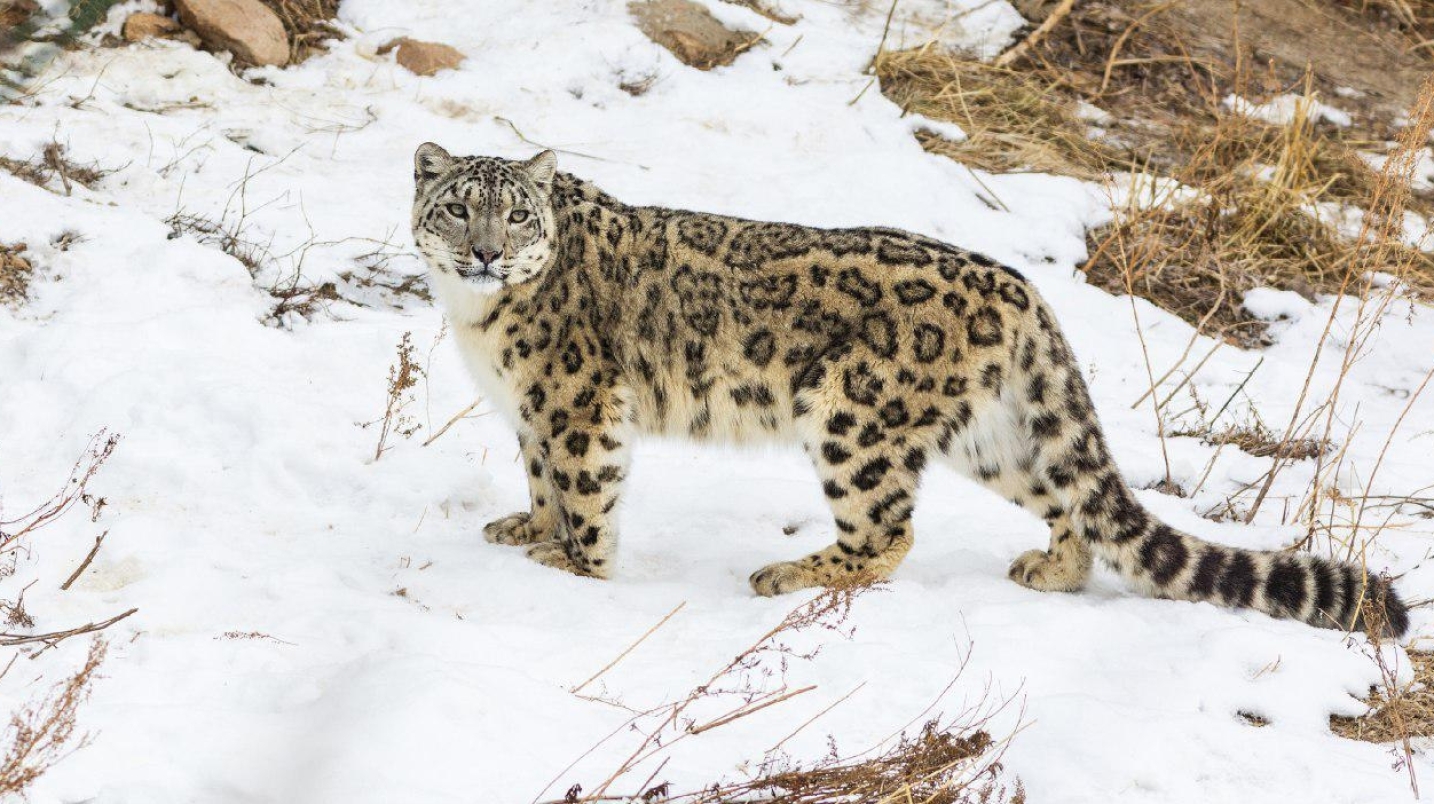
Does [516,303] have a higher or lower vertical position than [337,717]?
higher

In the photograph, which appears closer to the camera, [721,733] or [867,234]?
[721,733]

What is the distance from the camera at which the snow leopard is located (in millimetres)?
5516

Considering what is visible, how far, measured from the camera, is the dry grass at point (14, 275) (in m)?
6.91

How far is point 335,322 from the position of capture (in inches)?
301

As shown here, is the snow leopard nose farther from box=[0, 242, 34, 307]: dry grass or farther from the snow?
the snow

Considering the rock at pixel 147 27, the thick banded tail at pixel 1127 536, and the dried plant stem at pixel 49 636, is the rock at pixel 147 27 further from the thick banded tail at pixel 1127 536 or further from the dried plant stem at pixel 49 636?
the thick banded tail at pixel 1127 536

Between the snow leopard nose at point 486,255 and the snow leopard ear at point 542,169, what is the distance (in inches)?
19.4

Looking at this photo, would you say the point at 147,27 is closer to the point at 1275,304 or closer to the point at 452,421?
the point at 452,421

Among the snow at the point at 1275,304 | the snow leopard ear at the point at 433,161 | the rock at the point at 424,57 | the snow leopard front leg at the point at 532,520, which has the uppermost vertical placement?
the snow leopard ear at the point at 433,161

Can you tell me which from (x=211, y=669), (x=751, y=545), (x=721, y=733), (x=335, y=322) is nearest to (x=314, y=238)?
(x=335, y=322)

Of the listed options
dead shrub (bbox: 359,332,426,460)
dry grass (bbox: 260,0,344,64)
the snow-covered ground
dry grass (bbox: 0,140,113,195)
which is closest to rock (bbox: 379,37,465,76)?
the snow-covered ground

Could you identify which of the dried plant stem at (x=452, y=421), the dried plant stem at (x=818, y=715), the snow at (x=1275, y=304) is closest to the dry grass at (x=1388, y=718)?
the dried plant stem at (x=818, y=715)

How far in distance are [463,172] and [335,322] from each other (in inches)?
81.8

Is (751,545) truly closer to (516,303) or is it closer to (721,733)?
(516,303)
